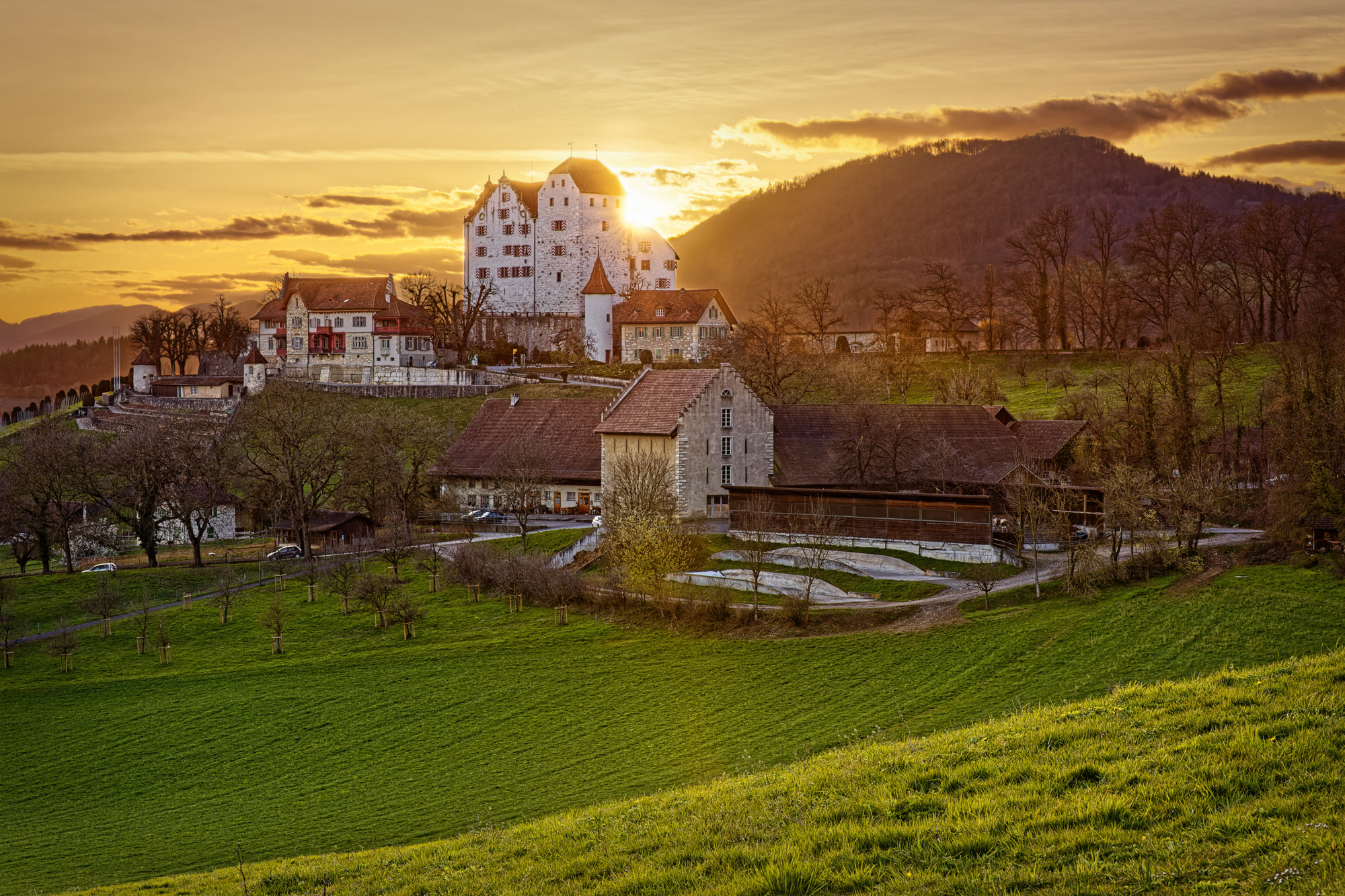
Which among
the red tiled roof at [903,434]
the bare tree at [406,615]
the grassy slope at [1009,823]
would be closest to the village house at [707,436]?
the red tiled roof at [903,434]

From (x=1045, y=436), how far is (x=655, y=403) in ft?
80.2

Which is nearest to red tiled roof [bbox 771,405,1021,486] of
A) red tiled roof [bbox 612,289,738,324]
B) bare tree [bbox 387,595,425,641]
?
bare tree [bbox 387,595,425,641]

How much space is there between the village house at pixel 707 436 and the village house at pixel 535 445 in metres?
6.53

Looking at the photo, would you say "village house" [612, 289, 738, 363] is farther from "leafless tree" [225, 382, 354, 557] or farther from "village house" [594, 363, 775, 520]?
"village house" [594, 363, 775, 520]

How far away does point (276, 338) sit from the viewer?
122250 millimetres

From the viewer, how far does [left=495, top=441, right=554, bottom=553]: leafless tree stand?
69625mm

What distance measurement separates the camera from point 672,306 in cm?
11631

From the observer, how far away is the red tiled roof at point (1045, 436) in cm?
6594

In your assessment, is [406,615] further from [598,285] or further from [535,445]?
[598,285]

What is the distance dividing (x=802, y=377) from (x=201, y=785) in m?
67.5

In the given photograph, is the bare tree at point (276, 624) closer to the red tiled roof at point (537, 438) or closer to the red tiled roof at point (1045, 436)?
the red tiled roof at point (537, 438)

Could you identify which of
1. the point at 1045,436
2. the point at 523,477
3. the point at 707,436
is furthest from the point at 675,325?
the point at 1045,436

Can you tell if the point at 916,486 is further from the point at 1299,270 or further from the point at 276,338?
Answer: the point at 276,338

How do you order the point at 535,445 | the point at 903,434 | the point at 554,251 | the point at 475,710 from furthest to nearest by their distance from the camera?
the point at 554,251 < the point at 535,445 < the point at 903,434 < the point at 475,710
